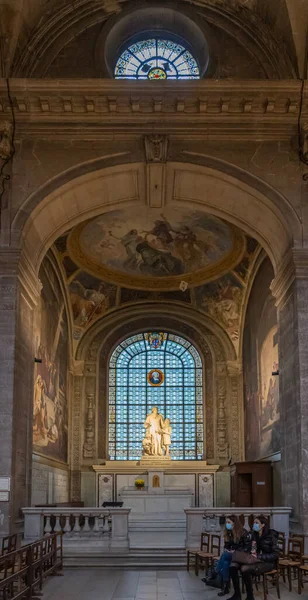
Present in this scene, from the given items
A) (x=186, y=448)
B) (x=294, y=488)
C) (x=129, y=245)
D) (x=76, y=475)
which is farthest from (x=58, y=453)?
(x=294, y=488)

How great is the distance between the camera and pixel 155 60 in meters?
18.4

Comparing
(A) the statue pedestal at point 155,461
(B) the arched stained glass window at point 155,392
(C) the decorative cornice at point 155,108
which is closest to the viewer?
(C) the decorative cornice at point 155,108

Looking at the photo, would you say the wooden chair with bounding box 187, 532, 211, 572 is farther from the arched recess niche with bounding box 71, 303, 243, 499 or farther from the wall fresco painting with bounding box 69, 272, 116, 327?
the wall fresco painting with bounding box 69, 272, 116, 327

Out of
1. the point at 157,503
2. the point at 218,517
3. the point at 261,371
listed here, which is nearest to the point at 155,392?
the point at 157,503

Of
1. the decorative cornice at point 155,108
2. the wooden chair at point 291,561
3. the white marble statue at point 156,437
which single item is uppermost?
the decorative cornice at point 155,108

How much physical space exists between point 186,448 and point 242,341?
14.7 feet

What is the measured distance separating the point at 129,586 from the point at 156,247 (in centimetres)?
1404

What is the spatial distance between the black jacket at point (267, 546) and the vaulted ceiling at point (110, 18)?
10263 millimetres

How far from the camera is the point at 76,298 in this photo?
25469 mm

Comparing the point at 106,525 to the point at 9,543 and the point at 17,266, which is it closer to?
the point at 9,543

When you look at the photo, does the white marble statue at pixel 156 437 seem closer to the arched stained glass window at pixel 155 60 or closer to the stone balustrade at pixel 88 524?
the stone balustrade at pixel 88 524

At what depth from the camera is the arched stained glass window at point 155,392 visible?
26.5 meters

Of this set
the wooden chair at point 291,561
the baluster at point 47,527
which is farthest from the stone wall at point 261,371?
the wooden chair at point 291,561

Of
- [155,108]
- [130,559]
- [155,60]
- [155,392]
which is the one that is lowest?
[130,559]
